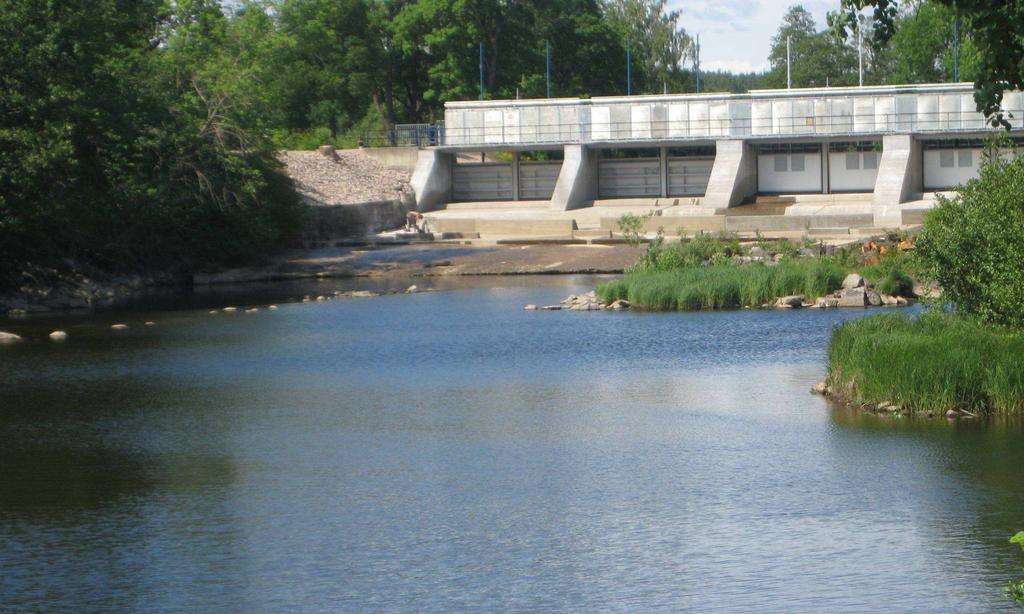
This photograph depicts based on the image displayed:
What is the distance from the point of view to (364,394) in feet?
80.6

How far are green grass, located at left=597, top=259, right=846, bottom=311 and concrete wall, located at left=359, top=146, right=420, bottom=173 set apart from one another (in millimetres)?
28337

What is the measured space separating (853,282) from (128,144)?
896 inches

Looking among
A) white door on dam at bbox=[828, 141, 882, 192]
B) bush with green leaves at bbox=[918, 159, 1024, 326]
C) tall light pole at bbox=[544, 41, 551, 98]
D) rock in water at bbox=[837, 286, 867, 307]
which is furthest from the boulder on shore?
tall light pole at bbox=[544, 41, 551, 98]

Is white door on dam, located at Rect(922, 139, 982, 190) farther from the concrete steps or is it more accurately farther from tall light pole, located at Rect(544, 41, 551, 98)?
tall light pole, located at Rect(544, 41, 551, 98)

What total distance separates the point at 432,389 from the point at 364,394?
4.08 ft

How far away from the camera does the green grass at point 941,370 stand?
66.6 feet

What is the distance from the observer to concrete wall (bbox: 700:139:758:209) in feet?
182

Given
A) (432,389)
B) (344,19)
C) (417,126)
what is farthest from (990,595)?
(344,19)

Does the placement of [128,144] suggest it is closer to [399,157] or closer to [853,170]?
[399,157]

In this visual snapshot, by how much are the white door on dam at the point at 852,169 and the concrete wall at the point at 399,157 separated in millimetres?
18644

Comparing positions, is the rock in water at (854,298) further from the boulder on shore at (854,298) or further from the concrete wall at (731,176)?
the concrete wall at (731,176)

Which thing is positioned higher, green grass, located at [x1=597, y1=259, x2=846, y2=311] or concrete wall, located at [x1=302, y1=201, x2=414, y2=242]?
concrete wall, located at [x1=302, y1=201, x2=414, y2=242]

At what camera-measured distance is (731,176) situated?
56.2 meters

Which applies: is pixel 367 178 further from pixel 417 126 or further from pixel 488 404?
pixel 488 404
